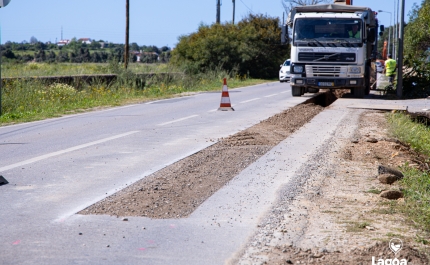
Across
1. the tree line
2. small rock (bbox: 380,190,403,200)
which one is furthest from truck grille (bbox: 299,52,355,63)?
the tree line

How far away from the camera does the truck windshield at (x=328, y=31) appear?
70.5 feet

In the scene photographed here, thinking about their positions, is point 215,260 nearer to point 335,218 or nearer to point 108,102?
point 335,218

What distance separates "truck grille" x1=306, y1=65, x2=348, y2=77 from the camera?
21.9 meters

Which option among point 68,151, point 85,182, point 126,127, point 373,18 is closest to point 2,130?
point 126,127

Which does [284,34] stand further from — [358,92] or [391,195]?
[391,195]

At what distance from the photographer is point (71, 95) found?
73.1 feet

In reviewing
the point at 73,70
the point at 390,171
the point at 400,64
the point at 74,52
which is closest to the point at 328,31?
the point at 400,64

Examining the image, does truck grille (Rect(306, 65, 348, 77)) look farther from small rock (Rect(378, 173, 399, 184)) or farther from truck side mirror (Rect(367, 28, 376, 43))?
small rock (Rect(378, 173, 399, 184))

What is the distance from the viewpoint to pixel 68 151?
10.3 m

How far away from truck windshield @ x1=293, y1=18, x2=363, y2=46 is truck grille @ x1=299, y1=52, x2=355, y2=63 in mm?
398

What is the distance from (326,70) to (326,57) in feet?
1.65

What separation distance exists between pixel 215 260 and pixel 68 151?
6129 mm

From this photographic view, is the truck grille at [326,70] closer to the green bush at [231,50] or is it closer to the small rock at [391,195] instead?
the small rock at [391,195]

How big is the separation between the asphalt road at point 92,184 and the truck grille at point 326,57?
6.52 metres
